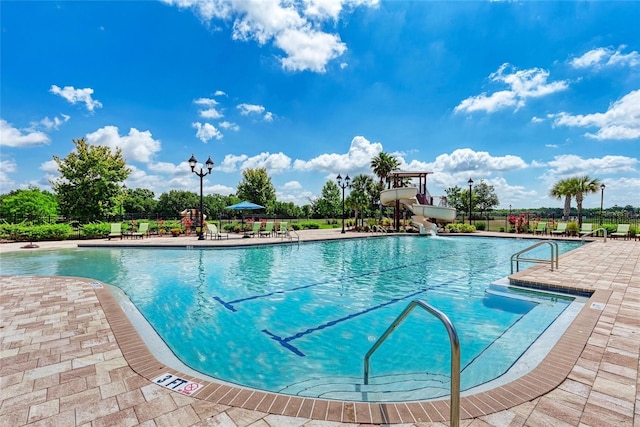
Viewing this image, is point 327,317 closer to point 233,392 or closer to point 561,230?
point 233,392

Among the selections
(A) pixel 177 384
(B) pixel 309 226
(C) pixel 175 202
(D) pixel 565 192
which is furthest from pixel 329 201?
(A) pixel 177 384

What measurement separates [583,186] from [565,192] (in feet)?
5.38

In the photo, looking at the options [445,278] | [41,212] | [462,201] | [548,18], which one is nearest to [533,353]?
[445,278]

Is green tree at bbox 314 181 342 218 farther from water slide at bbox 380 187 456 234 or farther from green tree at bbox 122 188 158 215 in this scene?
green tree at bbox 122 188 158 215

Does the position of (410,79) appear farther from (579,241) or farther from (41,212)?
(41,212)

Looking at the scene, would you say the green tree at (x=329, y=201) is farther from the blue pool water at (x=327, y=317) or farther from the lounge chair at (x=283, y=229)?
the blue pool water at (x=327, y=317)

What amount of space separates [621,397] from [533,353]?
112 centimetres

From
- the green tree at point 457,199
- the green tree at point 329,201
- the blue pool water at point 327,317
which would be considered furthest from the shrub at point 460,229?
the green tree at point 457,199

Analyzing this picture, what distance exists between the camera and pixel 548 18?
456 inches

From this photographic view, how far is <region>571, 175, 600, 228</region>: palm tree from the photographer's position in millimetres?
25938

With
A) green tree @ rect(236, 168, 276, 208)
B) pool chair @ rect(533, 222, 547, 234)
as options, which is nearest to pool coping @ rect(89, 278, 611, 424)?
pool chair @ rect(533, 222, 547, 234)

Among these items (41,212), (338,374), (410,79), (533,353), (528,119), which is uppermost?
(410,79)

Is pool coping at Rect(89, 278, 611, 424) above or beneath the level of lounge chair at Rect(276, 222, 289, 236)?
beneath

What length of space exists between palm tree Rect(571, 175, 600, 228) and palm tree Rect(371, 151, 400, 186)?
16620 millimetres
